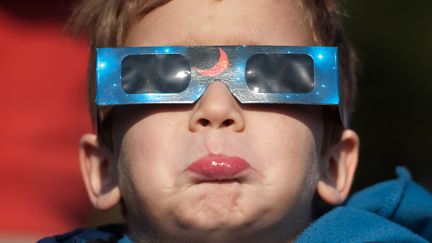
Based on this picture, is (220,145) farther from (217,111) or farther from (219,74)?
(219,74)

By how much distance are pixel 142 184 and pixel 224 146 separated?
0.89ft

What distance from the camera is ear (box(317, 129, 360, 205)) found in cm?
275

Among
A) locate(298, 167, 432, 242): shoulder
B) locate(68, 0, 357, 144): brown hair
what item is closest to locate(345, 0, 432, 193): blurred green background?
locate(68, 0, 357, 144): brown hair

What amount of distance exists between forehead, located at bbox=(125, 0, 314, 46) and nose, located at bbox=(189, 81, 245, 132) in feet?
0.55

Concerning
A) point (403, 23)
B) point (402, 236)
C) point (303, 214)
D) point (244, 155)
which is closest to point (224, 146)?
point (244, 155)

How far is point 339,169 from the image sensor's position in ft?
9.32

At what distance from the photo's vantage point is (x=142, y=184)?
250 centimetres

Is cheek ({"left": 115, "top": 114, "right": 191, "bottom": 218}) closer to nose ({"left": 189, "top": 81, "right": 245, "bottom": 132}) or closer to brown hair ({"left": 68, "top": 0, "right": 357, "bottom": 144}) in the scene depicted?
nose ({"left": 189, "top": 81, "right": 245, "bottom": 132})

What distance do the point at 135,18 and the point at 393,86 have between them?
8.36 ft

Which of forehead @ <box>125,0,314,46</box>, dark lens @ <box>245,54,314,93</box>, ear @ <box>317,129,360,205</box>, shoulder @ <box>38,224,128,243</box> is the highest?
forehead @ <box>125,0,314,46</box>

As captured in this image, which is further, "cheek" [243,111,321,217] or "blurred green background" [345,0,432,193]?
"blurred green background" [345,0,432,193]

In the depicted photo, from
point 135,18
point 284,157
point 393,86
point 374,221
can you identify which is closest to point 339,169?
point 374,221

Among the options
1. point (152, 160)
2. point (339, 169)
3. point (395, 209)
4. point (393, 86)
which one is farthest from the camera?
point (393, 86)

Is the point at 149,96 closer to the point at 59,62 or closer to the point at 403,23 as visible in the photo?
the point at 59,62
